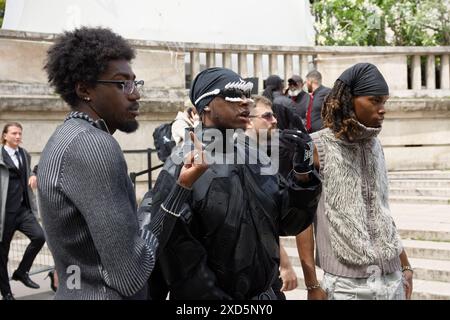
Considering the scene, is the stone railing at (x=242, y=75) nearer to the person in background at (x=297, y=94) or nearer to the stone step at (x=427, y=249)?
the person in background at (x=297, y=94)

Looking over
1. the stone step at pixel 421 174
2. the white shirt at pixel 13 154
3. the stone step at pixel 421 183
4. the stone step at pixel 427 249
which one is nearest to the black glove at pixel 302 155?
the stone step at pixel 427 249

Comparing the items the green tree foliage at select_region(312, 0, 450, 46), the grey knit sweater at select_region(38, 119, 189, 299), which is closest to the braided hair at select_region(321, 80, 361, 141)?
the grey knit sweater at select_region(38, 119, 189, 299)

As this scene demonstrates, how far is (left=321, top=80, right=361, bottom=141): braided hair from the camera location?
366 centimetres

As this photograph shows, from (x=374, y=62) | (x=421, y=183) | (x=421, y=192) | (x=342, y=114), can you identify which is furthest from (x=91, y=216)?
(x=374, y=62)

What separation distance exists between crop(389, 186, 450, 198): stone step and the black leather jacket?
7769mm

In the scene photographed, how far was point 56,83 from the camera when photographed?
8.85 ft

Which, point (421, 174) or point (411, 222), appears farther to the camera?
point (421, 174)

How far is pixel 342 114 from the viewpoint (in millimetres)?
3715

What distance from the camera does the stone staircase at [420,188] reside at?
1022 cm

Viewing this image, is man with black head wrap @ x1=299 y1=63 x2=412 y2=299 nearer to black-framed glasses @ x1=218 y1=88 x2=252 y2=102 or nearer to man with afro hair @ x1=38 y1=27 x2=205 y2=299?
black-framed glasses @ x1=218 y1=88 x2=252 y2=102

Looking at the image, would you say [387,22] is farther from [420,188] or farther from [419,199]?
[419,199]

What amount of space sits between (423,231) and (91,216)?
634cm
